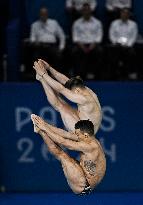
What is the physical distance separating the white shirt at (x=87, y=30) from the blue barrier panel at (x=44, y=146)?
85.1 inches

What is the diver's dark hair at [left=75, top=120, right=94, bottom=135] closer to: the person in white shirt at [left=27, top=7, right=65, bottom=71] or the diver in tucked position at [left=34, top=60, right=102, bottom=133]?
the diver in tucked position at [left=34, top=60, right=102, bottom=133]

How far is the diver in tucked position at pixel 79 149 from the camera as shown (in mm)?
6492

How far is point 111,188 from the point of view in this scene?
28.3 feet

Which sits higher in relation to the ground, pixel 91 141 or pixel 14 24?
pixel 14 24

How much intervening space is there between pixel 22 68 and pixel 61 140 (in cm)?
369

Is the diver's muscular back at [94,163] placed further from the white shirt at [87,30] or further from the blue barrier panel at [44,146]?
the white shirt at [87,30]

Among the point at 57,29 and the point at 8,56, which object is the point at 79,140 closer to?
the point at 8,56

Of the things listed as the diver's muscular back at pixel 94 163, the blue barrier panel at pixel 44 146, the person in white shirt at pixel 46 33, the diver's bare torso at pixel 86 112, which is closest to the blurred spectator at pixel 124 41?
the person in white shirt at pixel 46 33

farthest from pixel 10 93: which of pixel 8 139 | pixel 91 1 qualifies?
pixel 91 1

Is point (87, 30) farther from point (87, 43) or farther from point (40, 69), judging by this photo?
point (40, 69)

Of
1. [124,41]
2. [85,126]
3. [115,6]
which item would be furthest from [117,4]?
[85,126]

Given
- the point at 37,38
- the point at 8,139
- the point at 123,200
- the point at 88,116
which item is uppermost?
the point at 37,38

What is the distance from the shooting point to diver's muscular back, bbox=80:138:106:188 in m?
6.68

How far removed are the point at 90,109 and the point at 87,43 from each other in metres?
3.10
